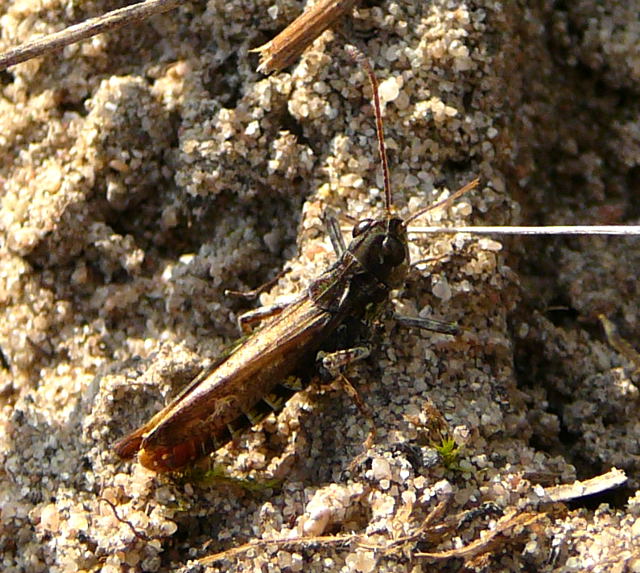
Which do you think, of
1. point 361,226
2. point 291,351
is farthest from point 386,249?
point 291,351

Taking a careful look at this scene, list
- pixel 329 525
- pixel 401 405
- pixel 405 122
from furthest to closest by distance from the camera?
pixel 405 122 < pixel 401 405 < pixel 329 525

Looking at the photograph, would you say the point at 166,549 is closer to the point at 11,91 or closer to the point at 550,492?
the point at 550,492

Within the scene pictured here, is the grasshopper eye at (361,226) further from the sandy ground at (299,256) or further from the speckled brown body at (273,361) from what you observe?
the sandy ground at (299,256)

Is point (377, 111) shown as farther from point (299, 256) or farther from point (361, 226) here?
point (299, 256)

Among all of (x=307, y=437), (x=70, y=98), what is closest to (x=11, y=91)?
(x=70, y=98)

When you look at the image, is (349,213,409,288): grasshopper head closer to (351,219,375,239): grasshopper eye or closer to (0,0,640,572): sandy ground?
(351,219,375,239): grasshopper eye

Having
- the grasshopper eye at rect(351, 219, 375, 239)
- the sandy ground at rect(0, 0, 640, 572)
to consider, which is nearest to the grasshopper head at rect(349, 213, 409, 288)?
the grasshopper eye at rect(351, 219, 375, 239)

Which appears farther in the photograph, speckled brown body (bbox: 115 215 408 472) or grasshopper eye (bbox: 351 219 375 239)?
grasshopper eye (bbox: 351 219 375 239)
